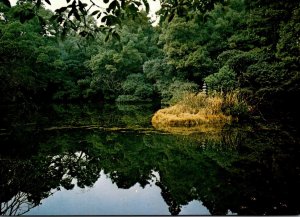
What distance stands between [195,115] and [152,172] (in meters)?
4.26

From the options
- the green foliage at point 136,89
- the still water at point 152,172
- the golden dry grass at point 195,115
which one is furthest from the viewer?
the green foliage at point 136,89

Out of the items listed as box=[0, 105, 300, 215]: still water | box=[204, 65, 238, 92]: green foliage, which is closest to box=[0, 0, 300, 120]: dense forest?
box=[204, 65, 238, 92]: green foliage

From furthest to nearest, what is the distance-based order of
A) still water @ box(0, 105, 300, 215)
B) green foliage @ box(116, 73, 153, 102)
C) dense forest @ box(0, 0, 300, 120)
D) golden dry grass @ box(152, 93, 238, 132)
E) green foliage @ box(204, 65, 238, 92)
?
green foliage @ box(116, 73, 153, 102)
green foliage @ box(204, 65, 238, 92)
dense forest @ box(0, 0, 300, 120)
golden dry grass @ box(152, 93, 238, 132)
still water @ box(0, 105, 300, 215)

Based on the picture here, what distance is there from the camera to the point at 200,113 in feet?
30.8

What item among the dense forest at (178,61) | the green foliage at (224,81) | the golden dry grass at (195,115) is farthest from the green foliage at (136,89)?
the golden dry grass at (195,115)

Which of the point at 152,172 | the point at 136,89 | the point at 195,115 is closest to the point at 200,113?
the point at 195,115

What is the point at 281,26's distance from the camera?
10539 millimetres

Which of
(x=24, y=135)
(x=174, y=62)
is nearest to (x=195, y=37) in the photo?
(x=174, y=62)

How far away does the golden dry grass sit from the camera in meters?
8.91

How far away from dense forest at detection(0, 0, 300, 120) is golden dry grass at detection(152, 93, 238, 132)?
160cm

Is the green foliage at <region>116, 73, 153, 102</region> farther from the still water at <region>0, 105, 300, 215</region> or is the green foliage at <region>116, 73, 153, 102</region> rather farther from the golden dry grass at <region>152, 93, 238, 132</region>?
the still water at <region>0, 105, 300, 215</region>

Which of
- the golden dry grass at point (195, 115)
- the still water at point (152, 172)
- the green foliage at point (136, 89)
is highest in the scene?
the green foliage at point (136, 89)

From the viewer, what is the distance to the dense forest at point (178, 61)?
417 inches

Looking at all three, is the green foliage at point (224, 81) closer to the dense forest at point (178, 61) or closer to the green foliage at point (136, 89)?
the dense forest at point (178, 61)
